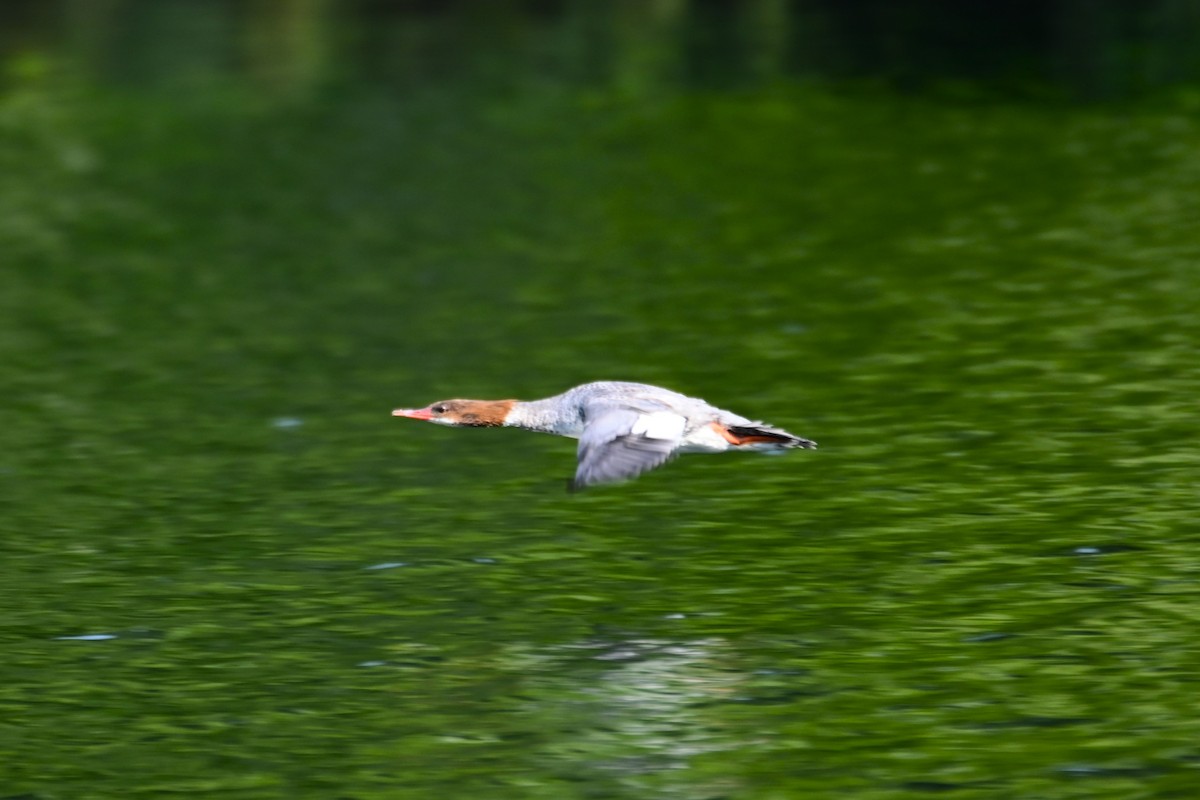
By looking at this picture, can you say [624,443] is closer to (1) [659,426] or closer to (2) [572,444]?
(1) [659,426]

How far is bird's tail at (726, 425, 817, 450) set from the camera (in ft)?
43.8

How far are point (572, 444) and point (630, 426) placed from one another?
5.79 m

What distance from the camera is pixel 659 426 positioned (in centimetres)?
1298

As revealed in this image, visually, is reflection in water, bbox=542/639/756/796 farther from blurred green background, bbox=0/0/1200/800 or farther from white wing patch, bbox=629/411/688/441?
white wing patch, bbox=629/411/688/441

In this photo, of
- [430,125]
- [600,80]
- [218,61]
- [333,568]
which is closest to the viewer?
[333,568]

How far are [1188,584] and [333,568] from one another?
649 cm

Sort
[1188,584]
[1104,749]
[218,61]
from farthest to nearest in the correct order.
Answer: [218,61], [1188,584], [1104,749]

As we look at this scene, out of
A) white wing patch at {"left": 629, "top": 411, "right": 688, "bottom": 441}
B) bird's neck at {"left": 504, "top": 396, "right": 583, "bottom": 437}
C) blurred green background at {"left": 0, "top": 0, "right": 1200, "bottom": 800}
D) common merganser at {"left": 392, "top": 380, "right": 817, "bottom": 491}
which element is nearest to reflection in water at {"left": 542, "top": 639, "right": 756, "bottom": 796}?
blurred green background at {"left": 0, "top": 0, "right": 1200, "bottom": 800}

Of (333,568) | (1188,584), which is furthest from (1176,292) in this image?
(333,568)

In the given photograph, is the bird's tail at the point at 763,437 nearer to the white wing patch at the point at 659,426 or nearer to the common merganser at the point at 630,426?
the common merganser at the point at 630,426

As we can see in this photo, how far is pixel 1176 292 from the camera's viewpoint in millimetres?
21609

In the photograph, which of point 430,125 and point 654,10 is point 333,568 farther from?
point 654,10

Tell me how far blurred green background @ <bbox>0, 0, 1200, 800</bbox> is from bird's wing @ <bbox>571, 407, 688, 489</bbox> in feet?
4.73

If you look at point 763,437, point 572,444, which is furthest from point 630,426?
point 572,444
